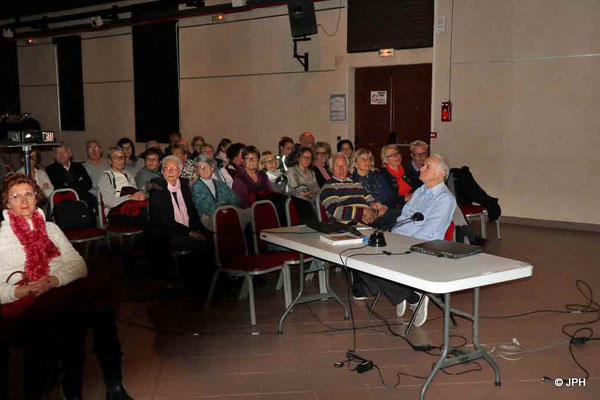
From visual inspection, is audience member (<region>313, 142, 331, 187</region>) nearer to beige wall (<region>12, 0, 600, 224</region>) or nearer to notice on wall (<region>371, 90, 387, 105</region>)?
beige wall (<region>12, 0, 600, 224</region>)

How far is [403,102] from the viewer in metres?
9.73

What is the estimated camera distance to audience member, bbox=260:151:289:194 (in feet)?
22.2

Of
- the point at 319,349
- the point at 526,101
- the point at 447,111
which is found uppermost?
the point at 526,101

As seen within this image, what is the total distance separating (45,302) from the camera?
3.17 meters

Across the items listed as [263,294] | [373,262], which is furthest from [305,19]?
[373,262]

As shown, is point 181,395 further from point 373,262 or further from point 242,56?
point 242,56

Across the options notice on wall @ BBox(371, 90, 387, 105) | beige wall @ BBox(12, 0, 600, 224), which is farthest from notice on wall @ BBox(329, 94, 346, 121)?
notice on wall @ BBox(371, 90, 387, 105)

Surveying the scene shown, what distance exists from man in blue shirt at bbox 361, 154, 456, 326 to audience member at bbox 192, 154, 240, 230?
159cm

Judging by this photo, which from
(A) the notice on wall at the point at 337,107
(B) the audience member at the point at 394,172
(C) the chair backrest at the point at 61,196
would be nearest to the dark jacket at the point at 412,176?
(B) the audience member at the point at 394,172

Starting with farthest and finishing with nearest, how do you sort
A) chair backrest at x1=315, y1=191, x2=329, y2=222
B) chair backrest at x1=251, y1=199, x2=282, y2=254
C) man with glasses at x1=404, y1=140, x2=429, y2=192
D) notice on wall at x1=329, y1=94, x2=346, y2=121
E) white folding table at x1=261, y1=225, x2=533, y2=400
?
1. notice on wall at x1=329, y1=94, x2=346, y2=121
2. man with glasses at x1=404, y1=140, x2=429, y2=192
3. chair backrest at x1=315, y1=191, x2=329, y2=222
4. chair backrest at x1=251, y1=199, x2=282, y2=254
5. white folding table at x1=261, y1=225, x2=533, y2=400

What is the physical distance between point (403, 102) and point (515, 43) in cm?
196

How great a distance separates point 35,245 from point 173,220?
6.09 feet

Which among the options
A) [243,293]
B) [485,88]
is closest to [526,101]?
[485,88]

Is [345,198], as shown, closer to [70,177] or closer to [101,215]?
[101,215]
